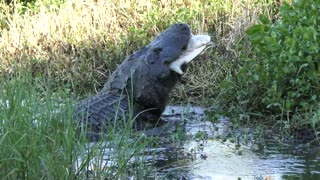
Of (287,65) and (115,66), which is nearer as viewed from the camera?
(287,65)

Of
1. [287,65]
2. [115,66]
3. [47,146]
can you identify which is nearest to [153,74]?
[287,65]

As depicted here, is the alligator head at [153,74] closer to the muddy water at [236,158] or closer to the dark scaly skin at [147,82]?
the dark scaly skin at [147,82]

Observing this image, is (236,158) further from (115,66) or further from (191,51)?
(115,66)

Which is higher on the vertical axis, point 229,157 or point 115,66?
point 115,66

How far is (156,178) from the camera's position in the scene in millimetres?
5000

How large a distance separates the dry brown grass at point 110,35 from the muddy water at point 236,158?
1681 millimetres

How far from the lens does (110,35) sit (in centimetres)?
991

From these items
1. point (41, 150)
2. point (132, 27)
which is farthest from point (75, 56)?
point (41, 150)

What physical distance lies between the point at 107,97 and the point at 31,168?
2749mm

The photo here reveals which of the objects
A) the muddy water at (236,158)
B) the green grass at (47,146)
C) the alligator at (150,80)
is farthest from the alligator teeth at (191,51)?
the green grass at (47,146)

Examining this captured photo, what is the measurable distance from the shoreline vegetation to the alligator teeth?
1.40ft

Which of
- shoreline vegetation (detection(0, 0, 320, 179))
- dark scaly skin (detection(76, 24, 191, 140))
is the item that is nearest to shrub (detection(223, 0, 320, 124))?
shoreline vegetation (detection(0, 0, 320, 179))

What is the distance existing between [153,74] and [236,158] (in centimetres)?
152

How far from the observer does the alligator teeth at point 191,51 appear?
7074 millimetres
